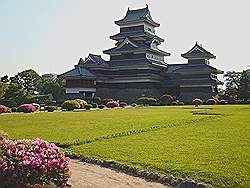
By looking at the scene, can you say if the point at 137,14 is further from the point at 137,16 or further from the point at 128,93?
the point at 128,93

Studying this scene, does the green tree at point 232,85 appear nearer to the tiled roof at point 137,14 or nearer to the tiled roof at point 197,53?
the tiled roof at point 197,53

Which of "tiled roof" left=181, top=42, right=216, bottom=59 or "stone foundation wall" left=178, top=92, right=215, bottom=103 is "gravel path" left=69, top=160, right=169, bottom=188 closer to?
"stone foundation wall" left=178, top=92, right=215, bottom=103

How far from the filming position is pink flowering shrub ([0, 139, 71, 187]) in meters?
7.14

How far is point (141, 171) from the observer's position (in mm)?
9133

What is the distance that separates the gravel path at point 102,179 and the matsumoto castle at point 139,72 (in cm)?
4723

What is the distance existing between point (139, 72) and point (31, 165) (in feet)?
170

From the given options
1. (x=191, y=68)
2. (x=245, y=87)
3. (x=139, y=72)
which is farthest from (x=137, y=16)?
(x=245, y=87)

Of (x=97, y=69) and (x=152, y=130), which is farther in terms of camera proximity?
(x=97, y=69)

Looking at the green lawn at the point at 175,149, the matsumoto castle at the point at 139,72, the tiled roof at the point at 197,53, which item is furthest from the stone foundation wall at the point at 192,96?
the green lawn at the point at 175,149

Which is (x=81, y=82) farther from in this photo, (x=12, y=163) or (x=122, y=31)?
(x=12, y=163)

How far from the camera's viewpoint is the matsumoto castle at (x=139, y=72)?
56741 mm

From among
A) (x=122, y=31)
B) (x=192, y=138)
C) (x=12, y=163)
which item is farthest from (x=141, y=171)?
(x=122, y=31)

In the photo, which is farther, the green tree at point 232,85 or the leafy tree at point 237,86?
the green tree at point 232,85

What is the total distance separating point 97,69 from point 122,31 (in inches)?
369
